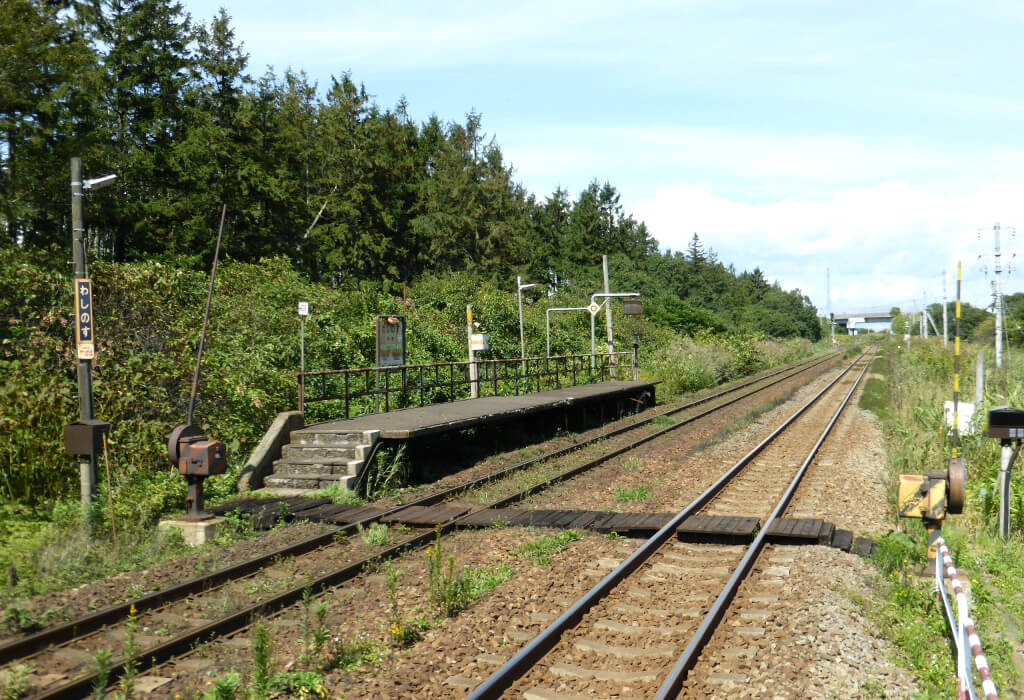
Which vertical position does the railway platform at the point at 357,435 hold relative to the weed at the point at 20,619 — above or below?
above

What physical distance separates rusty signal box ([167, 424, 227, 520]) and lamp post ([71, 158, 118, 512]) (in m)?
1.14

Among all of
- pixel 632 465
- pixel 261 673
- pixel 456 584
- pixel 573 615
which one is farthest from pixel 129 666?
pixel 632 465

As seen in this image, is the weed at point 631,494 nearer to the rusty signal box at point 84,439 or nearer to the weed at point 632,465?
the weed at point 632,465

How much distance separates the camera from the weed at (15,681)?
526 cm

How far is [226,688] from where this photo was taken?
5203mm

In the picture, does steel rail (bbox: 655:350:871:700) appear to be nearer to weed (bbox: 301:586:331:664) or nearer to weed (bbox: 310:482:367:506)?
weed (bbox: 301:586:331:664)

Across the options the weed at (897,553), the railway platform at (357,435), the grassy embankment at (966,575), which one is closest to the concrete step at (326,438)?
the railway platform at (357,435)

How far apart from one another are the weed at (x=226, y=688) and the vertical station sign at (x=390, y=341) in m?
10.9

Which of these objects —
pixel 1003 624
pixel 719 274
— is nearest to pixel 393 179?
pixel 1003 624

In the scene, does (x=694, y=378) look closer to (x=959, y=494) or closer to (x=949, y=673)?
(x=959, y=494)

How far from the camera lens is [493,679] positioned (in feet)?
17.7

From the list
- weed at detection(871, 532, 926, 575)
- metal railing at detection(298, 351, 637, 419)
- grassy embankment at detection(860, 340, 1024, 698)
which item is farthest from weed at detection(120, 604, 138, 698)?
metal railing at detection(298, 351, 637, 419)

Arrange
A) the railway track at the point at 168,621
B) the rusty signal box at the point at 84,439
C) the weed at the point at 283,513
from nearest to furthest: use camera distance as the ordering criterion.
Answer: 1. the railway track at the point at 168,621
2. the rusty signal box at the point at 84,439
3. the weed at the point at 283,513

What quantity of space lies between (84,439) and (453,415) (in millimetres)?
6892
